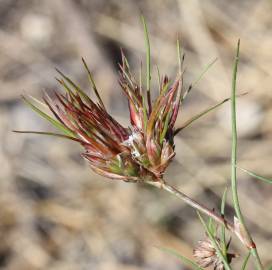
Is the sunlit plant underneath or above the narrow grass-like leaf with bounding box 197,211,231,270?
above

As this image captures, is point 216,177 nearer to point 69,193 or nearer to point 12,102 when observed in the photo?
point 69,193

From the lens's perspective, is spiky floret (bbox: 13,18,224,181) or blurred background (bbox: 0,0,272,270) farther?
blurred background (bbox: 0,0,272,270)

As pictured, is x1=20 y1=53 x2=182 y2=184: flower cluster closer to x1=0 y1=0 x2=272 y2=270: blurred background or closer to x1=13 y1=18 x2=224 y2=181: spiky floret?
x1=13 y1=18 x2=224 y2=181: spiky floret

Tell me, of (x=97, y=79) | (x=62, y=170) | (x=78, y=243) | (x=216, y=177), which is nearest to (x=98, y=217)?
(x=78, y=243)

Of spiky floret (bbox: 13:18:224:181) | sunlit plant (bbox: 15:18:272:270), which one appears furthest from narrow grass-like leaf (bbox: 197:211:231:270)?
spiky floret (bbox: 13:18:224:181)

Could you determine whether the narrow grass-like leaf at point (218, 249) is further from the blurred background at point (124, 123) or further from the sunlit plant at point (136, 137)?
the blurred background at point (124, 123)

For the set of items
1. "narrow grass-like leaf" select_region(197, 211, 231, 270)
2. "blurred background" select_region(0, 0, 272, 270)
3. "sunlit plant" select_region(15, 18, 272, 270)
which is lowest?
"narrow grass-like leaf" select_region(197, 211, 231, 270)

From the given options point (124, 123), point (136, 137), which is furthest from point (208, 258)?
point (124, 123)

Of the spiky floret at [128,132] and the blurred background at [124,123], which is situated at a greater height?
the blurred background at [124,123]

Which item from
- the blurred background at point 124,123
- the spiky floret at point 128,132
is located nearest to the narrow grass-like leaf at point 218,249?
the spiky floret at point 128,132
